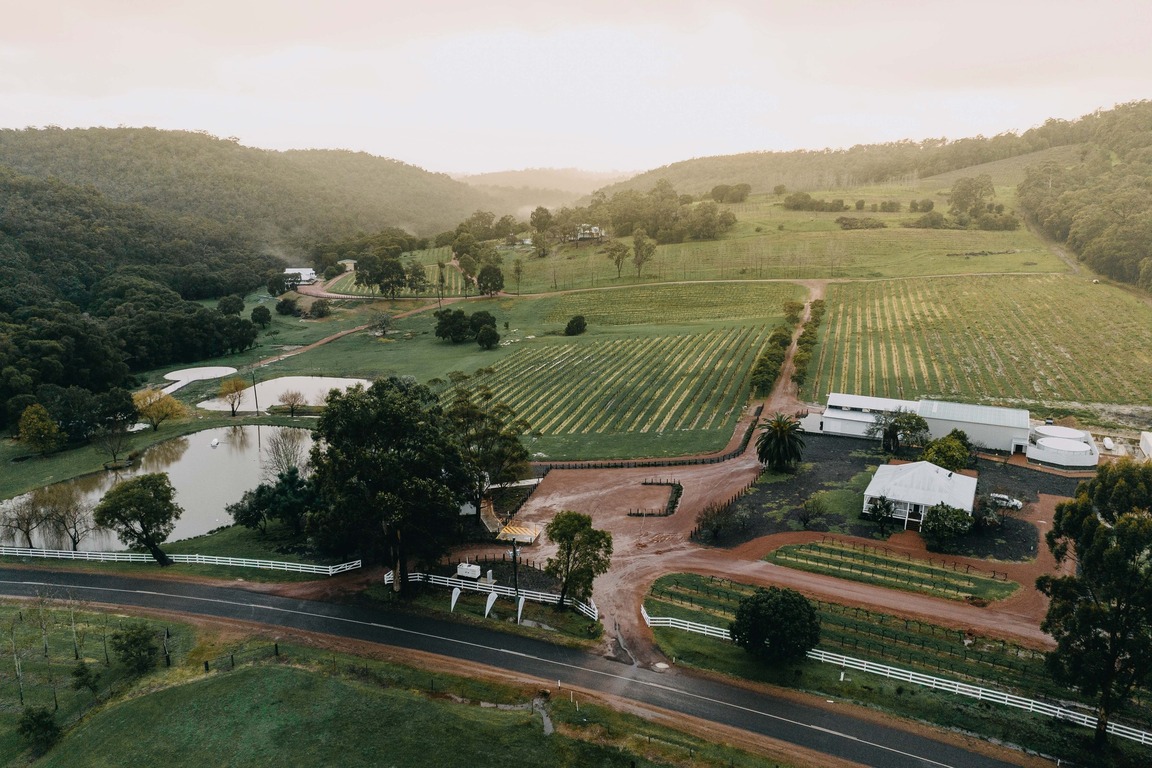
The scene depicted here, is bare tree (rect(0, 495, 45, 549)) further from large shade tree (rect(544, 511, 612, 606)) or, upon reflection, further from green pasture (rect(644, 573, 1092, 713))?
green pasture (rect(644, 573, 1092, 713))

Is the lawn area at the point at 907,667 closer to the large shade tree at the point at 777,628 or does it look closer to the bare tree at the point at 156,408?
the large shade tree at the point at 777,628

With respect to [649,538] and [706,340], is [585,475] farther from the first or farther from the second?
[706,340]

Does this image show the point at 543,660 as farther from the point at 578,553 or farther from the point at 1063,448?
the point at 1063,448

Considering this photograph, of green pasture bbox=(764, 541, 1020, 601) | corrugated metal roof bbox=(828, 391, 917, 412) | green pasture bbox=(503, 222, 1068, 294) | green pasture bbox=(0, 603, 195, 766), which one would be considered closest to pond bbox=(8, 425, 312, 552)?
green pasture bbox=(0, 603, 195, 766)

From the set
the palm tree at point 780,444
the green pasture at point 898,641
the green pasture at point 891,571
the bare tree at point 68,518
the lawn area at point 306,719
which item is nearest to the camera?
the lawn area at point 306,719

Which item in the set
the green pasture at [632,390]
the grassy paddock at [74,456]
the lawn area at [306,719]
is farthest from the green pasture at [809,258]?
the lawn area at [306,719]
